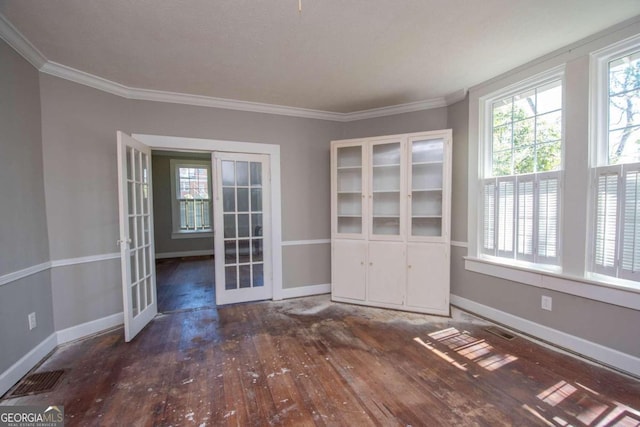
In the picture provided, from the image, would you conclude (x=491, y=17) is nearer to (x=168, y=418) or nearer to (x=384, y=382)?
(x=384, y=382)

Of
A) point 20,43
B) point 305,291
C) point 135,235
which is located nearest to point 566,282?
point 305,291

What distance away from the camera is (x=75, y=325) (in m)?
2.75

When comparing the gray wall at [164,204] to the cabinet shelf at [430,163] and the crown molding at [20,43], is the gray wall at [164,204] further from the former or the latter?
the cabinet shelf at [430,163]

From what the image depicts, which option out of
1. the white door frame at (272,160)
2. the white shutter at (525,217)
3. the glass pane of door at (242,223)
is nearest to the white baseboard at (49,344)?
the glass pane of door at (242,223)

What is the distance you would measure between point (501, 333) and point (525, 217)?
1184mm

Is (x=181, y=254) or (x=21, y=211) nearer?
(x=21, y=211)

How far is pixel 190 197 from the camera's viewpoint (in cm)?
716

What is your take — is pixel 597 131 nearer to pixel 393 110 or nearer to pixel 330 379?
pixel 393 110

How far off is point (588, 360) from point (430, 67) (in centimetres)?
289

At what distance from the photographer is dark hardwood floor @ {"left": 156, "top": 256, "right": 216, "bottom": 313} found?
3.76 meters

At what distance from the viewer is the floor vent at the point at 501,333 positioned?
2.72 metres

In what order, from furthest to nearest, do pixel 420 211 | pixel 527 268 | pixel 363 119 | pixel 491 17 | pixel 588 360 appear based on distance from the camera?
1. pixel 363 119
2. pixel 420 211
3. pixel 527 268
4. pixel 588 360
5. pixel 491 17

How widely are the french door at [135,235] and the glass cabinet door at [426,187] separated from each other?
302 centimetres

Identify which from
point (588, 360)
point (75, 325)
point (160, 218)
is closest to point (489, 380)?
point (588, 360)
